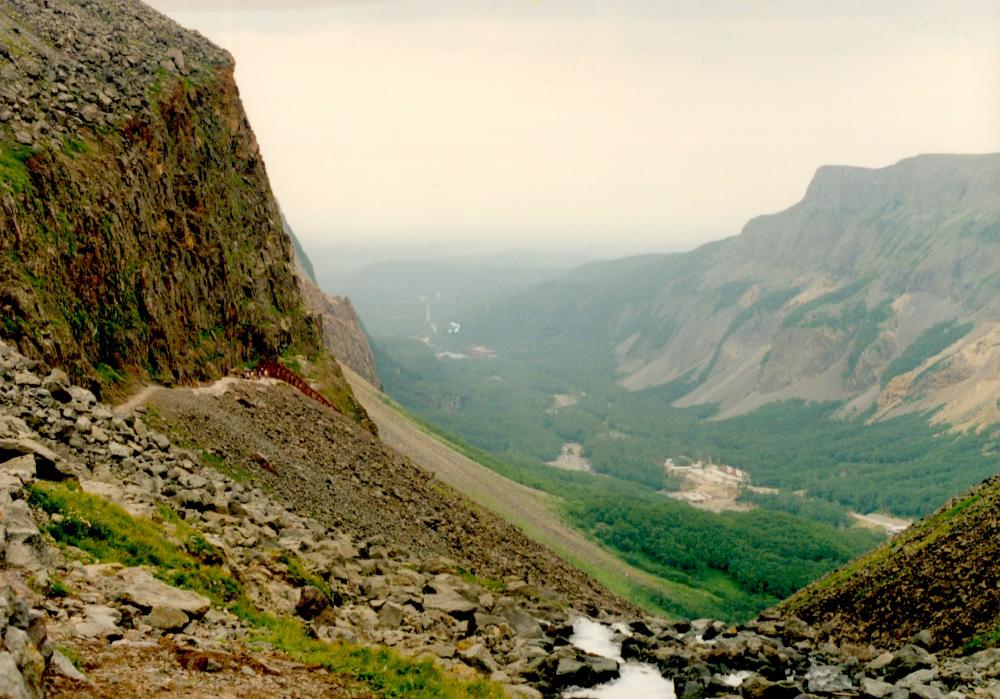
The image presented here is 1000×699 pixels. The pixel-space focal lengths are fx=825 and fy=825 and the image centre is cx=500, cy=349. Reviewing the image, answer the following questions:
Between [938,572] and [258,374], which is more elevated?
[258,374]

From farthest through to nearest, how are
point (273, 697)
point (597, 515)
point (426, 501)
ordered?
point (597, 515)
point (426, 501)
point (273, 697)

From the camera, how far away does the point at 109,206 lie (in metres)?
50.0

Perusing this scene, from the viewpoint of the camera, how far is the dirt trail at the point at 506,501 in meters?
100

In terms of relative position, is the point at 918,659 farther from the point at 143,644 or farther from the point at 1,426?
the point at 1,426

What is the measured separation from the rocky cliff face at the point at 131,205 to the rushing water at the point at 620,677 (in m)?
29.0

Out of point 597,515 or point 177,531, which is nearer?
point 177,531

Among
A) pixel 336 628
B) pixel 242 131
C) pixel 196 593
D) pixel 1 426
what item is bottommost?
pixel 336 628

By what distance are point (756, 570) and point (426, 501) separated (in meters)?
92.0

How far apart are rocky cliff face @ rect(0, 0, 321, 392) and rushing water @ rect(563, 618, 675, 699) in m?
29.0

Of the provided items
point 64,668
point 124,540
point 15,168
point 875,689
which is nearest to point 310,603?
point 124,540

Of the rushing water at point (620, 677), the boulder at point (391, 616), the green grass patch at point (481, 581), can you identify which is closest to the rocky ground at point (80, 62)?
the green grass patch at point (481, 581)

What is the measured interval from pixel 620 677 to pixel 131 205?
41645mm

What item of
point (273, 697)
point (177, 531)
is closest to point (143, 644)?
point (273, 697)

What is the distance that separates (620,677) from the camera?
31.8 meters
